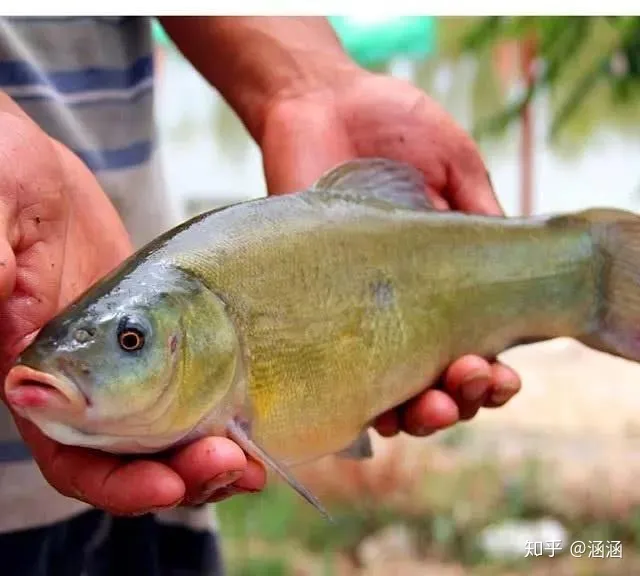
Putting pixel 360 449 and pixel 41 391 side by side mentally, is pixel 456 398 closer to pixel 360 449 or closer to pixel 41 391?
pixel 360 449

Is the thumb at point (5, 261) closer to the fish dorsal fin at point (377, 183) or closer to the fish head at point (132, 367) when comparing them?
the fish head at point (132, 367)

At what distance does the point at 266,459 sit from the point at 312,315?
0.10 m

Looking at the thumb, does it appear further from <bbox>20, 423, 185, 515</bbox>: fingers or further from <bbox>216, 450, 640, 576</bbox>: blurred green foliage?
<bbox>216, 450, 640, 576</bbox>: blurred green foliage

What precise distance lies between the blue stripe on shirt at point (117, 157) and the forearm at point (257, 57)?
0.36 ft

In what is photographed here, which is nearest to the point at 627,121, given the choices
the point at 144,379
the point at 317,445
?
the point at 317,445

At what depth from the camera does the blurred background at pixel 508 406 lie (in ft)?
3.73

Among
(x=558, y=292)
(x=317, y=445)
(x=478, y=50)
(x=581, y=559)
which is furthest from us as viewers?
(x=478, y=50)

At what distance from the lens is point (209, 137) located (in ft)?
3.81

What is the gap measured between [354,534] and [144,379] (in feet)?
2.66

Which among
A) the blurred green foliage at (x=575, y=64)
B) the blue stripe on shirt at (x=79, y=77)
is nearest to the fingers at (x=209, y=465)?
the blue stripe on shirt at (x=79, y=77)

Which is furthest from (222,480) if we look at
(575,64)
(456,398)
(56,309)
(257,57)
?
(575,64)

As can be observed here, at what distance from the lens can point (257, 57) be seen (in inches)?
30.9

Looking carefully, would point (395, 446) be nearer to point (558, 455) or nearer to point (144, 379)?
point (558, 455)

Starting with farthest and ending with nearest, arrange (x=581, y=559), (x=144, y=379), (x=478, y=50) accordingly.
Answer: (x=478, y=50)
(x=581, y=559)
(x=144, y=379)
